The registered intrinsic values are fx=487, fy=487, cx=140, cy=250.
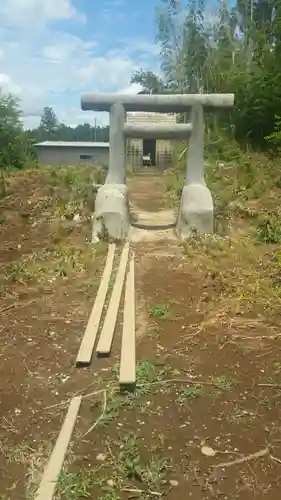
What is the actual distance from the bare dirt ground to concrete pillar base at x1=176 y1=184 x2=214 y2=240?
108cm

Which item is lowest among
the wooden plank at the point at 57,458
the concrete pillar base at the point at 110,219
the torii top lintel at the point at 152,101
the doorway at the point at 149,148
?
the wooden plank at the point at 57,458

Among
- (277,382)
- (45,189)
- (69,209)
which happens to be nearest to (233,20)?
(45,189)

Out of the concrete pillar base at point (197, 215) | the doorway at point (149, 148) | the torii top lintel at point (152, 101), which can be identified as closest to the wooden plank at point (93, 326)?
the concrete pillar base at point (197, 215)

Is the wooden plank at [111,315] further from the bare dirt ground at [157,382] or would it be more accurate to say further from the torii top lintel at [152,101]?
the torii top lintel at [152,101]

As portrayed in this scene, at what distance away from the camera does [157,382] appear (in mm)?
3084

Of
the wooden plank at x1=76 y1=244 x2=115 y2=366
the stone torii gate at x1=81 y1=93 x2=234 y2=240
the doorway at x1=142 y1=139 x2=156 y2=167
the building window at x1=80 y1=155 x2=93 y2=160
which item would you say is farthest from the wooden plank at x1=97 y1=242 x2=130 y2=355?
the building window at x1=80 y1=155 x2=93 y2=160

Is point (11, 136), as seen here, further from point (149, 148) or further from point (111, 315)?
point (111, 315)

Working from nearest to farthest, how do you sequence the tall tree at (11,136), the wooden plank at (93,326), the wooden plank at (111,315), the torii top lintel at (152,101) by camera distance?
the wooden plank at (93,326), the wooden plank at (111,315), the torii top lintel at (152,101), the tall tree at (11,136)

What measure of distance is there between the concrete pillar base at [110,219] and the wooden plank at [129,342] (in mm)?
1960

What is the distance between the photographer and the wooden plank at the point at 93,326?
3.39m

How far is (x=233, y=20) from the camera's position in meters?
22.4

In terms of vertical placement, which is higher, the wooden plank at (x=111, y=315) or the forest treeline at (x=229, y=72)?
the forest treeline at (x=229, y=72)

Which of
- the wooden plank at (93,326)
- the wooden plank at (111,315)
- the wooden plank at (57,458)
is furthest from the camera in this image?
the wooden plank at (111,315)

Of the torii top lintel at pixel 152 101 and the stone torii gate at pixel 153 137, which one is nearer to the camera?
the stone torii gate at pixel 153 137
